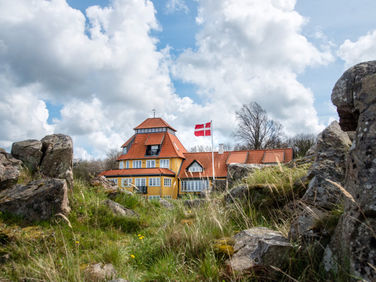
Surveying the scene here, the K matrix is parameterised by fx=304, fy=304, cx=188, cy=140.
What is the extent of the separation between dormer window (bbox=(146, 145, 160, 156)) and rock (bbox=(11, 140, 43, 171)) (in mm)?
35625

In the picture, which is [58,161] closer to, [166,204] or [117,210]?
[117,210]

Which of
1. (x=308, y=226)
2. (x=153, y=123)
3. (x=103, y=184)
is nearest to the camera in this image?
(x=308, y=226)

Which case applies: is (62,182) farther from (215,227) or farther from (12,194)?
(215,227)

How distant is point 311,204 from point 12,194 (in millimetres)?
5546

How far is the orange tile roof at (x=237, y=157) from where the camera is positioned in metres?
36.6

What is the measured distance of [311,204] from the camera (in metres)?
3.91

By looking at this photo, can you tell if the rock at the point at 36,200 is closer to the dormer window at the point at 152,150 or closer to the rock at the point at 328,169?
the rock at the point at 328,169

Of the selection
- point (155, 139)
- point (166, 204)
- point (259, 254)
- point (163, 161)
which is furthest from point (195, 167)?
point (259, 254)

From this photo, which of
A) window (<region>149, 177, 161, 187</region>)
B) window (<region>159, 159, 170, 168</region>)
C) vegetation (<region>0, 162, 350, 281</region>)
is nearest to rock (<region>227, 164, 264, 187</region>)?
vegetation (<region>0, 162, 350, 281</region>)

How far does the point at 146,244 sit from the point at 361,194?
3.46 m

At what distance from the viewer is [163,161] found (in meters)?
42.3

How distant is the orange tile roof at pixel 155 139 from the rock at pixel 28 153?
117 feet

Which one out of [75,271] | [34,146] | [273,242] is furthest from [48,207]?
[273,242]

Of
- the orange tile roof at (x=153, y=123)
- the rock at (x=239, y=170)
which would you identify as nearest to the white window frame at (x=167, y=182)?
the orange tile roof at (x=153, y=123)
